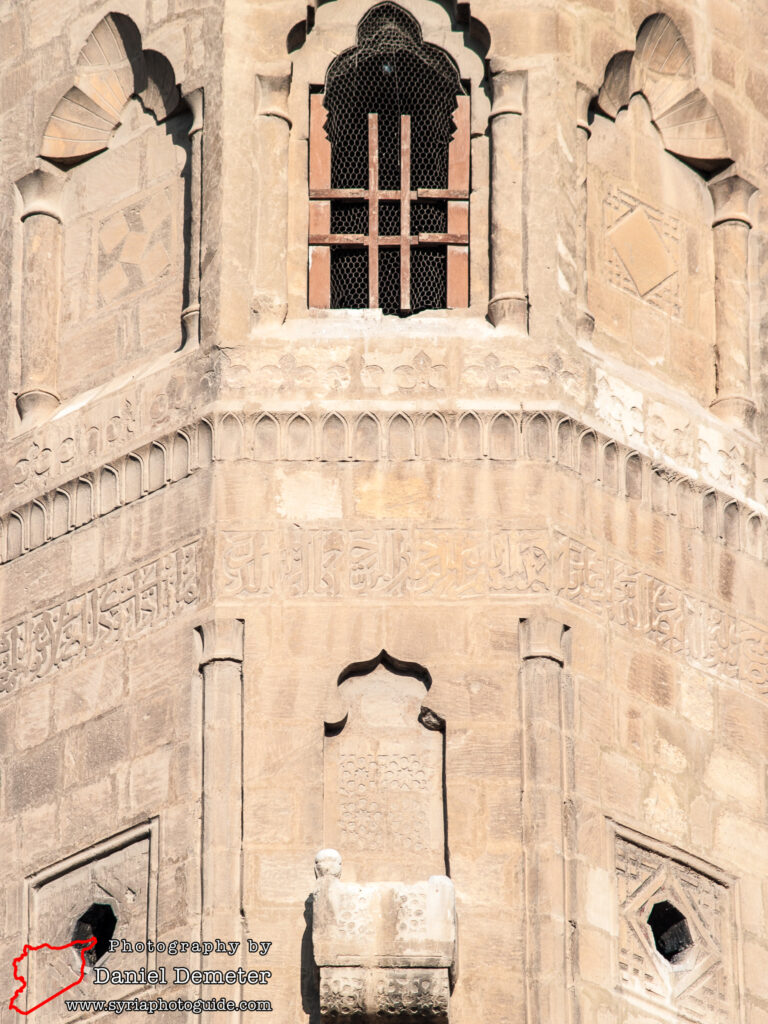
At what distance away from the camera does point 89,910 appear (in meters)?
20.7

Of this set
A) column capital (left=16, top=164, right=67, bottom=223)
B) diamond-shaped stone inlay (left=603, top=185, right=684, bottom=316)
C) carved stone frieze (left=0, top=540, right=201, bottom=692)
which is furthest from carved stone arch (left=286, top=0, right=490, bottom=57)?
carved stone frieze (left=0, top=540, right=201, bottom=692)

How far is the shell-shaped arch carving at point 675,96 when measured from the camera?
2302 cm

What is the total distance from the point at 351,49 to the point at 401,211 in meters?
1.10

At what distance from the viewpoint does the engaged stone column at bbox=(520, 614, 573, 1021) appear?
19.6 metres

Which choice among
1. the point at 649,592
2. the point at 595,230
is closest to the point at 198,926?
the point at 649,592

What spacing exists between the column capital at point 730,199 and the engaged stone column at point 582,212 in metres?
1.14

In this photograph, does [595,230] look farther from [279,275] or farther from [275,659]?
[275,659]

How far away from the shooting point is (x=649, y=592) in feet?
69.7

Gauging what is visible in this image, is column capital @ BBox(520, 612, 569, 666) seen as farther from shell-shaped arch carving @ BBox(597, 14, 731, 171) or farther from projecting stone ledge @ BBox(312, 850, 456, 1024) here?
shell-shaped arch carving @ BBox(597, 14, 731, 171)

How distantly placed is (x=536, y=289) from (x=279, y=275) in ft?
5.21

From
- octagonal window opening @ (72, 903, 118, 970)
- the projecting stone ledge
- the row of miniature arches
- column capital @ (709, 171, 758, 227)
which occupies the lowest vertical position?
the projecting stone ledge

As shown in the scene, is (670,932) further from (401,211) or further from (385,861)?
(401,211)

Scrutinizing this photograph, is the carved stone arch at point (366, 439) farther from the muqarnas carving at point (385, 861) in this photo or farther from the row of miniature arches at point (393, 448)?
the muqarnas carving at point (385, 861)

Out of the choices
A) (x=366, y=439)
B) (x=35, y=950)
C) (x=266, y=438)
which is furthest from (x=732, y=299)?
(x=35, y=950)
